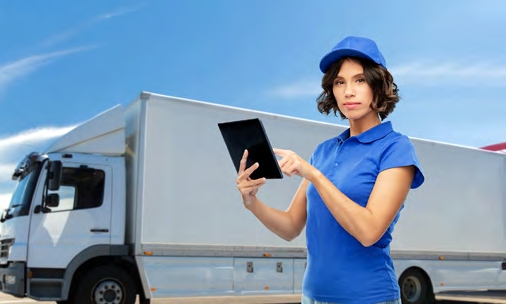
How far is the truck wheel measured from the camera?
11.0m

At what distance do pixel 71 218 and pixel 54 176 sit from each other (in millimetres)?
659

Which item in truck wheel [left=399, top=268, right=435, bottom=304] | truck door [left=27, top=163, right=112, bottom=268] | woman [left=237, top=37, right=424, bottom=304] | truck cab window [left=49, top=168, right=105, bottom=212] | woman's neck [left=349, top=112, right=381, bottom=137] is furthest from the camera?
truck wheel [left=399, top=268, right=435, bottom=304]

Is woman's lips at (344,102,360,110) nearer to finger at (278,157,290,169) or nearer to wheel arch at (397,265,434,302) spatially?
finger at (278,157,290,169)

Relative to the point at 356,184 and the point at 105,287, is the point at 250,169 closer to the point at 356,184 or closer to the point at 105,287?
the point at 356,184

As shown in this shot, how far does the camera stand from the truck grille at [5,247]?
8416 millimetres

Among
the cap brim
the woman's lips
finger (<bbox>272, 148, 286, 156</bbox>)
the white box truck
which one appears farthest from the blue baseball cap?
the white box truck

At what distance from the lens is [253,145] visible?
1690mm

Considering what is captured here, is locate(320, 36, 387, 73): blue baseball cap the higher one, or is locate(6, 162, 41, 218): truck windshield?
locate(6, 162, 41, 218): truck windshield

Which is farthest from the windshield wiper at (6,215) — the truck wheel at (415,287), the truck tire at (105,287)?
the truck wheel at (415,287)

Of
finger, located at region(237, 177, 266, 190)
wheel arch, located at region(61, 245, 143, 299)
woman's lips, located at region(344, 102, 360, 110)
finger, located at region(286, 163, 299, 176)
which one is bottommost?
wheel arch, located at region(61, 245, 143, 299)

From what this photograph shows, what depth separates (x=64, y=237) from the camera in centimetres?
818

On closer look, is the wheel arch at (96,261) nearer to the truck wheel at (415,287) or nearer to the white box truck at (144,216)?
the white box truck at (144,216)

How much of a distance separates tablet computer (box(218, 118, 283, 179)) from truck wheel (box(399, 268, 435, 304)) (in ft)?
32.3

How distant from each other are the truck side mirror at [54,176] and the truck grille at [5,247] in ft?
3.53
